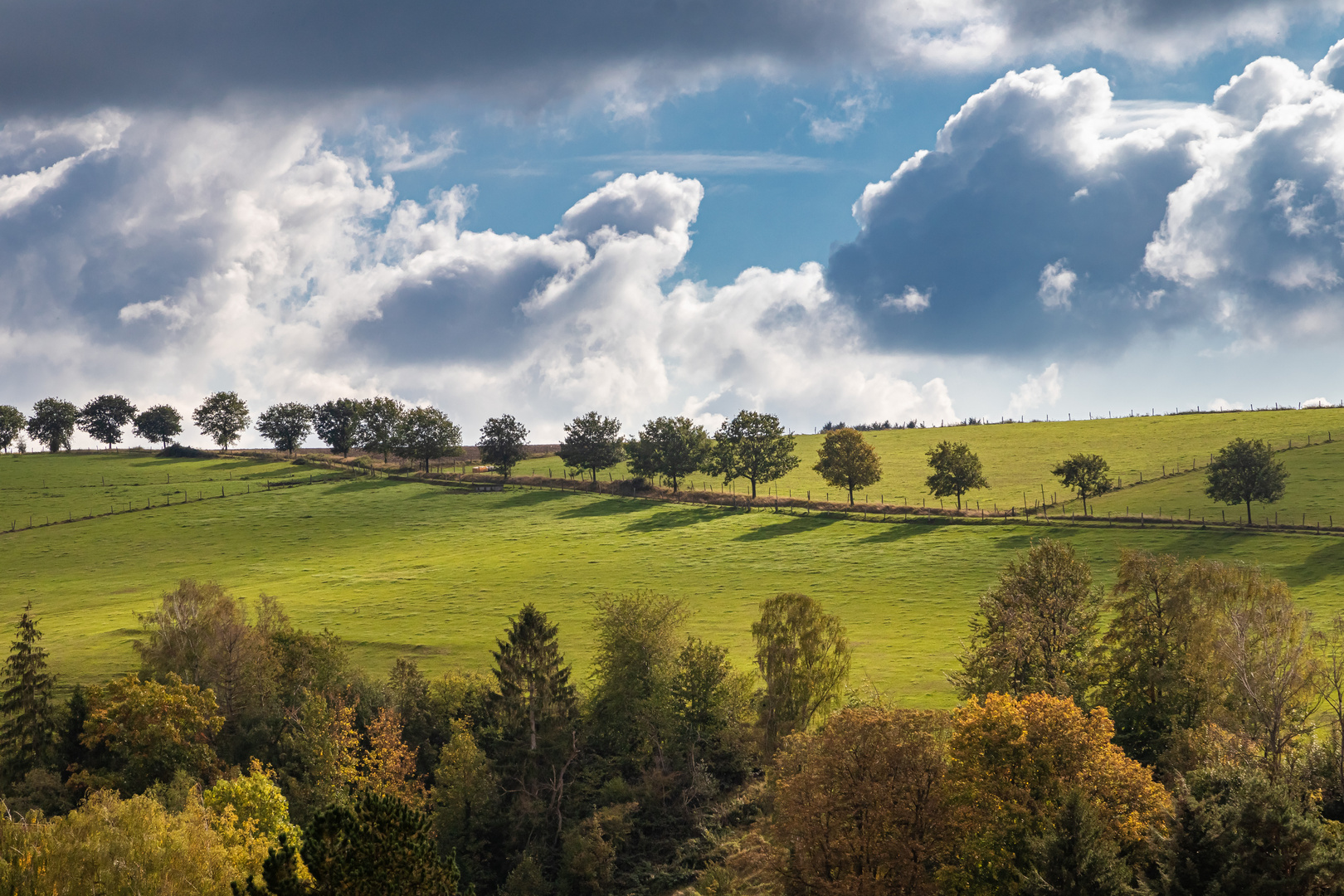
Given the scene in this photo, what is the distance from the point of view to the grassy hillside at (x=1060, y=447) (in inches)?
5655

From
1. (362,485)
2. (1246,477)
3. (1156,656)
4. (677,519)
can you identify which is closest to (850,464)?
(677,519)

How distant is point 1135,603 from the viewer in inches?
2477

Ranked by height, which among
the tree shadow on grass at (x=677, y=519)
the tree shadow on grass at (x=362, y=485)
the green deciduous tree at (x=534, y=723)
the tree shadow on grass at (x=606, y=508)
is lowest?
the green deciduous tree at (x=534, y=723)

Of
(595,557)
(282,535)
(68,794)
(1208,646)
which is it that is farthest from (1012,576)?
(282,535)

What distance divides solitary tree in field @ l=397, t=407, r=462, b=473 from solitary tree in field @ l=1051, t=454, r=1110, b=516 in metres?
109

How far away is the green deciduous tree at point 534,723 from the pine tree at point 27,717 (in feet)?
105

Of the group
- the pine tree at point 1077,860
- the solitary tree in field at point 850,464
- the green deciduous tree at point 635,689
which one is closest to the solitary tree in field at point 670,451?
the solitary tree in field at point 850,464

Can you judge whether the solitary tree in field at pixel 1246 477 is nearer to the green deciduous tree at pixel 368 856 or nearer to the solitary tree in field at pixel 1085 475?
the solitary tree in field at pixel 1085 475

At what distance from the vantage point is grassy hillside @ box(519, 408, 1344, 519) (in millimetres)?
143625

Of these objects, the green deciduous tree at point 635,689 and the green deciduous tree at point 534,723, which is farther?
the green deciduous tree at point 635,689

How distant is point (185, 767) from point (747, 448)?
101m

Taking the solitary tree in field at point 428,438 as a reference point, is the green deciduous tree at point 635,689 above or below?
below

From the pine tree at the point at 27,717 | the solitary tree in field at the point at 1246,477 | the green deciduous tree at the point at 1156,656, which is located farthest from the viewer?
the solitary tree in field at the point at 1246,477

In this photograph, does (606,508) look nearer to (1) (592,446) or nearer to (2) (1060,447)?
(1) (592,446)
